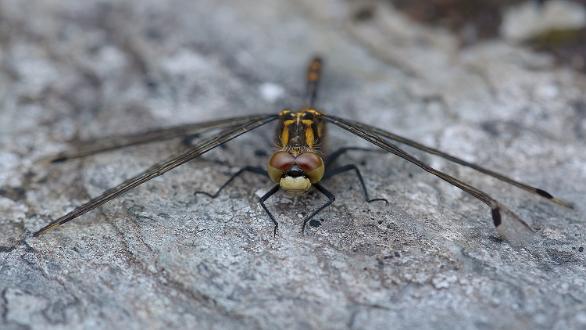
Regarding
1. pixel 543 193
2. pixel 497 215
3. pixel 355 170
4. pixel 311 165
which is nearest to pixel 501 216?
pixel 497 215

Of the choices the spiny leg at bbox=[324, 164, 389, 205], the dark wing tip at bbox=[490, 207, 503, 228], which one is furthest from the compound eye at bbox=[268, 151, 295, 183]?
the dark wing tip at bbox=[490, 207, 503, 228]

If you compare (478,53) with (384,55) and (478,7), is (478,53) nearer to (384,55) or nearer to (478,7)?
(478,7)

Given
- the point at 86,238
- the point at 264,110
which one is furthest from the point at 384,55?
the point at 86,238

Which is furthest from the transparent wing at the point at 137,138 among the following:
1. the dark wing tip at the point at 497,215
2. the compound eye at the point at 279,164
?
the dark wing tip at the point at 497,215

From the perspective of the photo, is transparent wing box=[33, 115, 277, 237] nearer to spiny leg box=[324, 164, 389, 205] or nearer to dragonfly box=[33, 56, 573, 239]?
dragonfly box=[33, 56, 573, 239]

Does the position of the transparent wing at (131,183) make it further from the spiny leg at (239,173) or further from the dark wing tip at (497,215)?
the dark wing tip at (497,215)
